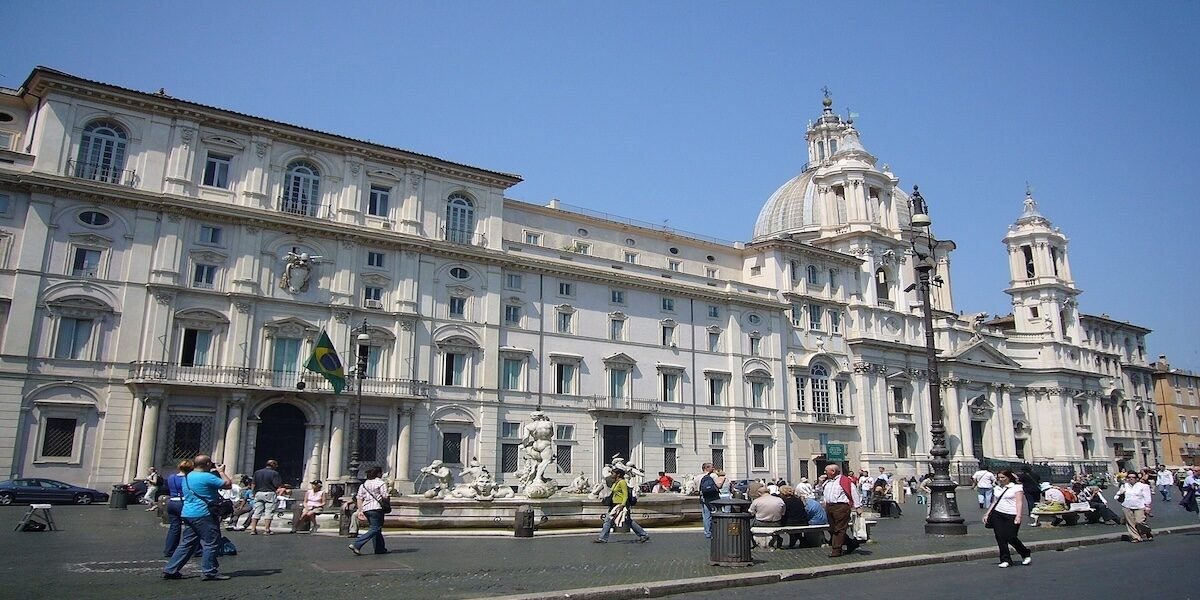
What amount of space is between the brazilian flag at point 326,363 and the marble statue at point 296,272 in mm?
3906

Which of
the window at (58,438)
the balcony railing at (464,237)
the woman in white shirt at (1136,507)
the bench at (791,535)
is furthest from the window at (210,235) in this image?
the woman in white shirt at (1136,507)

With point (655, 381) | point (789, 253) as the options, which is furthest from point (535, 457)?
point (789, 253)

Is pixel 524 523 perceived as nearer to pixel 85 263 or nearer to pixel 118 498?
pixel 118 498

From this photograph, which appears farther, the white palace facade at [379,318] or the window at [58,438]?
the white palace facade at [379,318]

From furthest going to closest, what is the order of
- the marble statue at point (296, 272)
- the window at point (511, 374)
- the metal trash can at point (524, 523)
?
1. the window at point (511, 374)
2. the marble statue at point (296, 272)
3. the metal trash can at point (524, 523)

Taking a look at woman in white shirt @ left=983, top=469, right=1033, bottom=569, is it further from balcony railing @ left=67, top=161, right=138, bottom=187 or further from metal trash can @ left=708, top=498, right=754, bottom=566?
balcony railing @ left=67, top=161, right=138, bottom=187

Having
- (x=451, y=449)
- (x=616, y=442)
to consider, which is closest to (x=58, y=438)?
(x=451, y=449)

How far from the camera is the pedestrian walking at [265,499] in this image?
19.8 metres

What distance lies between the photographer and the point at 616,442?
43406 mm

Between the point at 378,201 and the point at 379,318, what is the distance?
221 inches

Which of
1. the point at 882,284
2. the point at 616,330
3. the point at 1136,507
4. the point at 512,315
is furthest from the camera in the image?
the point at 882,284

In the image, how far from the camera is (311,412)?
114 feet

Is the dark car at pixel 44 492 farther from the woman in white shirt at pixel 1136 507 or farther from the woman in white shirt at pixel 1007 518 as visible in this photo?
the woman in white shirt at pixel 1136 507

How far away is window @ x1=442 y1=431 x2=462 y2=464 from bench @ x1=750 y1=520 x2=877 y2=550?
78.0 feet
